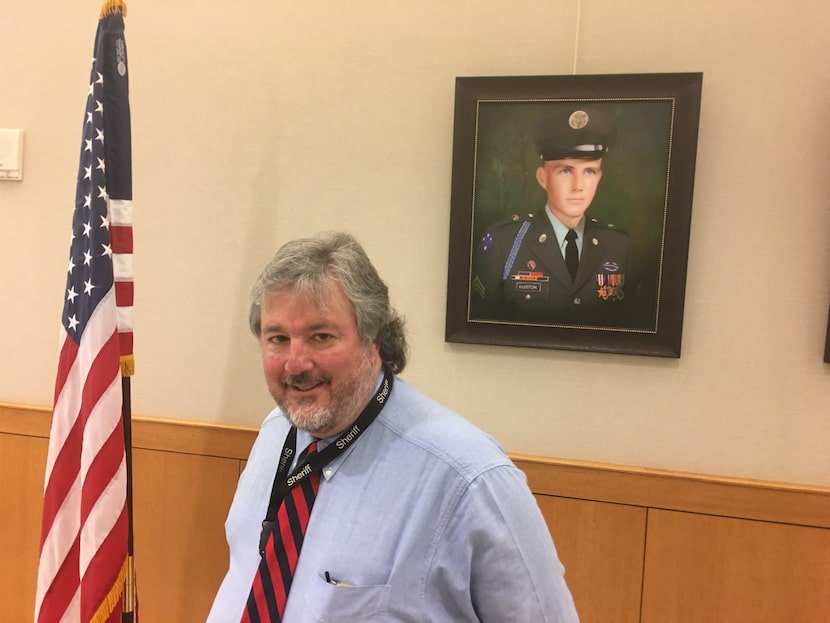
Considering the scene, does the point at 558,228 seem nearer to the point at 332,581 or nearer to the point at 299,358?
the point at 299,358

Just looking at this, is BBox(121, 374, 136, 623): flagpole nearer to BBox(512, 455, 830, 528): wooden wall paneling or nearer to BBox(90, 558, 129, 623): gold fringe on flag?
BBox(90, 558, 129, 623): gold fringe on flag

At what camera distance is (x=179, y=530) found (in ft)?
6.10

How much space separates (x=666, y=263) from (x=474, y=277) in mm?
540

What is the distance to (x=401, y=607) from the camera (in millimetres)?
937

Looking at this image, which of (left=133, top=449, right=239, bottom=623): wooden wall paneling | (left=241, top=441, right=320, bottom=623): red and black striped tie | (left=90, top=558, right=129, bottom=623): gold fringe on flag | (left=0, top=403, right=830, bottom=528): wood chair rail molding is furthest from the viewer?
(left=133, top=449, right=239, bottom=623): wooden wall paneling

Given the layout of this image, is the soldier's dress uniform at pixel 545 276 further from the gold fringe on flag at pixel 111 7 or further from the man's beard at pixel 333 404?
the gold fringe on flag at pixel 111 7

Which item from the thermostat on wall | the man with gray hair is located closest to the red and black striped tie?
the man with gray hair

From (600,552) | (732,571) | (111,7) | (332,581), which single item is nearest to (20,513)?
(332,581)

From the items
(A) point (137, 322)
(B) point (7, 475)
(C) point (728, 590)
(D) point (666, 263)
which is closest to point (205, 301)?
(A) point (137, 322)

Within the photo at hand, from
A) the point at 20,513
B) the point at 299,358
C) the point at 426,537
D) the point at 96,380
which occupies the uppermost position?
the point at 299,358

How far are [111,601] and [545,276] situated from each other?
4.76ft

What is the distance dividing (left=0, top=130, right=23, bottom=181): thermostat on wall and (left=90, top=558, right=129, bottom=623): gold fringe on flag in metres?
1.38

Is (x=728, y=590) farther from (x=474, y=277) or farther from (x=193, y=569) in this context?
(x=193, y=569)

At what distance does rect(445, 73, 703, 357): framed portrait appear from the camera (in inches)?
60.6
